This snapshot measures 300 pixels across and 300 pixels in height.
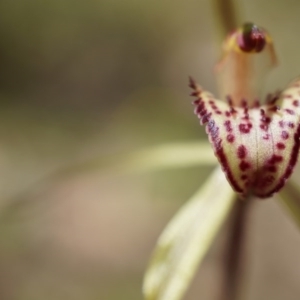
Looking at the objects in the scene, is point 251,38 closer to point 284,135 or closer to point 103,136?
point 284,135

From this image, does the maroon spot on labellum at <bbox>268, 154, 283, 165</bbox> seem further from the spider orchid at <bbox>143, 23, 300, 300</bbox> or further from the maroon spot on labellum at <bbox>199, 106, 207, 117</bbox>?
the maroon spot on labellum at <bbox>199, 106, 207, 117</bbox>

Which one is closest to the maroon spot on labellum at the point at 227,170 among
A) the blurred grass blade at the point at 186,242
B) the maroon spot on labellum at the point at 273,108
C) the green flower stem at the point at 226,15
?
the maroon spot on labellum at the point at 273,108

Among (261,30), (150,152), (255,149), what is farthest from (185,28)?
(255,149)

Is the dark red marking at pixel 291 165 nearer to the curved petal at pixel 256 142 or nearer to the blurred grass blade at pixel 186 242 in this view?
the curved petal at pixel 256 142

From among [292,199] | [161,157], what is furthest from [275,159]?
[161,157]

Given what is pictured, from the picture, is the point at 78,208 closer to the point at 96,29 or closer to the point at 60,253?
the point at 60,253

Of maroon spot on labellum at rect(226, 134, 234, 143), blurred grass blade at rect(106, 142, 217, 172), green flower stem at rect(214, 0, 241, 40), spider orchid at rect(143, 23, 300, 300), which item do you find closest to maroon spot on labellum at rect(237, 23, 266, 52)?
spider orchid at rect(143, 23, 300, 300)
